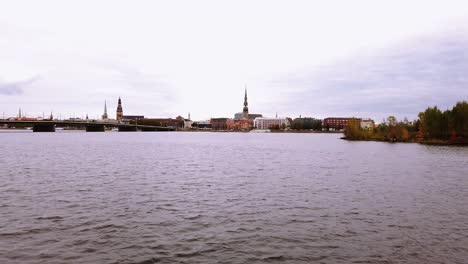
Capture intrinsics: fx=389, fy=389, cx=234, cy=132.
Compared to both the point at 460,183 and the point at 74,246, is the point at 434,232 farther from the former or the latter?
the point at 460,183

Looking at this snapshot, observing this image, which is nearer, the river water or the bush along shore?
the river water

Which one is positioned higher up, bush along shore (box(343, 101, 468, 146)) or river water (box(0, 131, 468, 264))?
bush along shore (box(343, 101, 468, 146))

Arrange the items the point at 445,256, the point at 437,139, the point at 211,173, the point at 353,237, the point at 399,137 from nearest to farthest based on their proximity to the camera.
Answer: the point at 445,256
the point at 353,237
the point at 211,173
the point at 437,139
the point at 399,137

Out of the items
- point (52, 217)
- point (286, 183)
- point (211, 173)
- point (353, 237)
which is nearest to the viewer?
point (353, 237)

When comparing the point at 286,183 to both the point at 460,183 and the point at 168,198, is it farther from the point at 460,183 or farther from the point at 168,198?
the point at 460,183

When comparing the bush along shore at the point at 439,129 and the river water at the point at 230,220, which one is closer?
the river water at the point at 230,220

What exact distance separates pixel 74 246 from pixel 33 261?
2.39 meters

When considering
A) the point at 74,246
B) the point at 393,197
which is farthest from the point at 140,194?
the point at 393,197

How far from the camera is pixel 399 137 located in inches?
6909

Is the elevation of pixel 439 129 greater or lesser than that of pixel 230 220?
greater

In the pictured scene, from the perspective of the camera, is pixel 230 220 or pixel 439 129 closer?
pixel 230 220

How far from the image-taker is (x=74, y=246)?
62.9ft

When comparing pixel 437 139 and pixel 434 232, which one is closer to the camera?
pixel 434 232

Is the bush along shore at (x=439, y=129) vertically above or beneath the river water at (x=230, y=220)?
above
